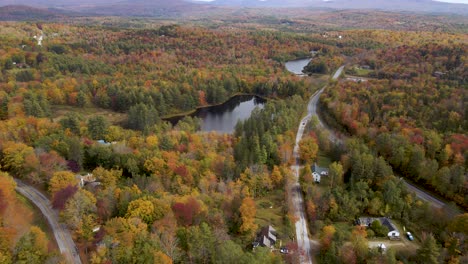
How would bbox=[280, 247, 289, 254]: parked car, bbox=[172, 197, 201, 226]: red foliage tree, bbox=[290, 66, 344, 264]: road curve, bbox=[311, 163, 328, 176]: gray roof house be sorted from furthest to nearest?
bbox=[311, 163, 328, 176]: gray roof house, bbox=[290, 66, 344, 264]: road curve, bbox=[172, 197, 201, 226]: red foliage tree, bbox=[280, 247, 289, 254]: parked car

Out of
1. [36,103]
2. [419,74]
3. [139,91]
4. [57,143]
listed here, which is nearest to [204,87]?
[139,91]

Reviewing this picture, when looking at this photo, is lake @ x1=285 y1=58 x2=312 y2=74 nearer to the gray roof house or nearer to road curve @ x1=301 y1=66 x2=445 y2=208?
road curve @ x1=301 y1=66 x2=445 y2=208

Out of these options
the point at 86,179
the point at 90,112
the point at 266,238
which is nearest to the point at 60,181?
the point at 86,179

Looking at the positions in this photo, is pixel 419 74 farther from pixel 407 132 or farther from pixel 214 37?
pixel 214 37

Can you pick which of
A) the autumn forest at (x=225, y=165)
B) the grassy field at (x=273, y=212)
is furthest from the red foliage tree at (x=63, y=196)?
the grassy field at (x=273, y=212)

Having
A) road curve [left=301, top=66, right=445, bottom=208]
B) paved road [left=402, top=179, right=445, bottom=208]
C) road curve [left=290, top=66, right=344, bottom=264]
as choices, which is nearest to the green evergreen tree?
road curve [left=290, top=66, right=344, bottom=264]

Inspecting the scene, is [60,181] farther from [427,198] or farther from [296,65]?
[296,65]

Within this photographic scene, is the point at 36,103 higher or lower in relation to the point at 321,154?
higher
